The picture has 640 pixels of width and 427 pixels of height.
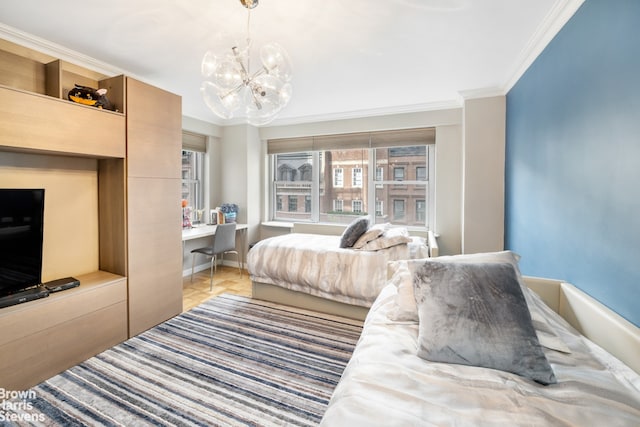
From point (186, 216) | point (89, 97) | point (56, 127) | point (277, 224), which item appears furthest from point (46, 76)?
point (277, 224)

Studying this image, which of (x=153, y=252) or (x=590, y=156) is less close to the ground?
(x=590, y=156)

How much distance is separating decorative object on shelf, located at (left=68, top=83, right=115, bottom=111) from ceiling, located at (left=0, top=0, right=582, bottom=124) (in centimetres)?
38

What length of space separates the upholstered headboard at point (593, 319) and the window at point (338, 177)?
→ 133 inches

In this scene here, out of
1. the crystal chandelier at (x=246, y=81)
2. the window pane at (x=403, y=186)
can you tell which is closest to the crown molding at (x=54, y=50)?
the crystal chandelier at (x=246, y=81)

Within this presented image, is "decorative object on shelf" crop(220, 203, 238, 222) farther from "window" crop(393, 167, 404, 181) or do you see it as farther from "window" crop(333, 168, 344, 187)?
"window" crop(393, 167, 404, 181)

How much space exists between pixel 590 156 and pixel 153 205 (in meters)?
3.39

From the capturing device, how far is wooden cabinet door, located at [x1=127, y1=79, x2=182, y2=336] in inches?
104

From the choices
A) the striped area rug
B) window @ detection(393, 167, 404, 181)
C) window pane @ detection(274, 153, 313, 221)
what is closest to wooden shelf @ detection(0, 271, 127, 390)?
the striped area rug

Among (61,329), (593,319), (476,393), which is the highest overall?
(593,319)

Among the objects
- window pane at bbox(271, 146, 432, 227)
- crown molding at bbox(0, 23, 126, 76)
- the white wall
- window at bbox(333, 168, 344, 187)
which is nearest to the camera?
crown molding at bbox(0, 23, 126, 76)

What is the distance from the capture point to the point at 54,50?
2439 mm

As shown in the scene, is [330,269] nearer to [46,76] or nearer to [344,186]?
[344,186]

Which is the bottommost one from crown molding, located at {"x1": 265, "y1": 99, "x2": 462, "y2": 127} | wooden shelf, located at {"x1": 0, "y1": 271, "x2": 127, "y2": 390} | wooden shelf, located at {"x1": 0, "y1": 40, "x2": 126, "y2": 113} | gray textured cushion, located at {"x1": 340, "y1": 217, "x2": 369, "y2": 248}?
wooden shelf, located at {"x1": 0, "y1": 271, "x2": 127, "y2": 390}

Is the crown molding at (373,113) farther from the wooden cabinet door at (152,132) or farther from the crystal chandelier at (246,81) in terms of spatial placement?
the crystal chandelier at (246,81)
